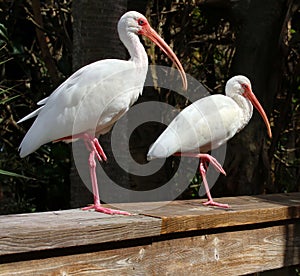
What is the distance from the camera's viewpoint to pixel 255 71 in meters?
4.03

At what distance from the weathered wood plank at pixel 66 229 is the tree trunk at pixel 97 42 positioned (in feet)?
4.59

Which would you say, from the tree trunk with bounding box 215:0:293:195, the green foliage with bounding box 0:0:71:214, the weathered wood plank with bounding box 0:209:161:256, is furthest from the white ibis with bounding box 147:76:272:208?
the green foliage with bounding box 0:0:71:214

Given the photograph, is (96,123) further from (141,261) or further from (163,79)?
(163,79)

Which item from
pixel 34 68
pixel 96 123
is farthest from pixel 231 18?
pixel 96 123

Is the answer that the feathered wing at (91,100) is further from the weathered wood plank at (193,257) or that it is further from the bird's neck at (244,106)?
the bird's neck at (244,106)

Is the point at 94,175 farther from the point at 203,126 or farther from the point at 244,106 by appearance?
the point at 244,106

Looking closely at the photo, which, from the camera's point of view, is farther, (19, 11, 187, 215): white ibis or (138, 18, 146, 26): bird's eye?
(138, 18, 146, 26): bird's eye

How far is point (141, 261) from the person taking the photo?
1829 millimetres

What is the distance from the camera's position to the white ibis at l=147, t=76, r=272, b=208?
2520mm

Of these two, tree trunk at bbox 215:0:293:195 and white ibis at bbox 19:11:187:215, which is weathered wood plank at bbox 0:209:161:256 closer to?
white ibis at bbox 19:11:187:215

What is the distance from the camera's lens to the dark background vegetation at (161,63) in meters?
3.58

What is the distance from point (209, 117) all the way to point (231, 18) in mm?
2192

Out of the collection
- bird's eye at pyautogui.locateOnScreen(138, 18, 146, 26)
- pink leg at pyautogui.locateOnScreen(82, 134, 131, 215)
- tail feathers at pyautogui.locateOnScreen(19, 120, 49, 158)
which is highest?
bird's eye at pyautogui.locateOnScreen(138, 18, 146, 26)

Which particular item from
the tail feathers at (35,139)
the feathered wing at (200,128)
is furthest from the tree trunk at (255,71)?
the tail feathers at (35,139)
